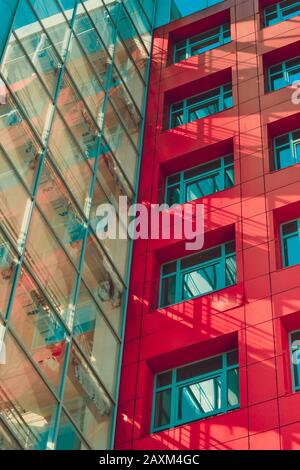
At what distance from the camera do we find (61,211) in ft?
75.9

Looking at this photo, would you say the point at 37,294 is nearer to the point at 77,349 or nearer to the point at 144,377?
the point at 77,349

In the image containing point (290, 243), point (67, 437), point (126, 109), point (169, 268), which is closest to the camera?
point (67, 437)

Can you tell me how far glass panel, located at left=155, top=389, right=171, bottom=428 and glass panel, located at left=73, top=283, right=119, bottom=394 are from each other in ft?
4.27

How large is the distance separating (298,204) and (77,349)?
26.2 ft

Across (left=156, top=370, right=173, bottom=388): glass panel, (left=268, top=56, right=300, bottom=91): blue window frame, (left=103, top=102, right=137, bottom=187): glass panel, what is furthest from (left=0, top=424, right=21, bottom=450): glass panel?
(left=268, top=56, right=300, bottom=91): blue window frame

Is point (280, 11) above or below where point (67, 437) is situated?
above

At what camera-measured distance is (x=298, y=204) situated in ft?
82.6

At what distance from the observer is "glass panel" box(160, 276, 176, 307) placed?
25.7 meters

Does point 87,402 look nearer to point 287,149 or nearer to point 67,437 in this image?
point 67,437

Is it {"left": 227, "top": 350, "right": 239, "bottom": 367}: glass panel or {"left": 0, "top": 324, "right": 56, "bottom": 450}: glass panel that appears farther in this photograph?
{"left": 227, "top": 350, "right": 239, "bottom": 367}: glass panel

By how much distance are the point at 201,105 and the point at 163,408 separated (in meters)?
13.8

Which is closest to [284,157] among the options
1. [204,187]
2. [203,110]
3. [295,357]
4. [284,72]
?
[204,187]

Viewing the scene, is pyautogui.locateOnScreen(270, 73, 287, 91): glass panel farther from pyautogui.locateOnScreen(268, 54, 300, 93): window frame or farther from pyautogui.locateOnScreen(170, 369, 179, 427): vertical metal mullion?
pyautogui.locateOnScreen(170, 369, 179, 427): vertical metal mullion
